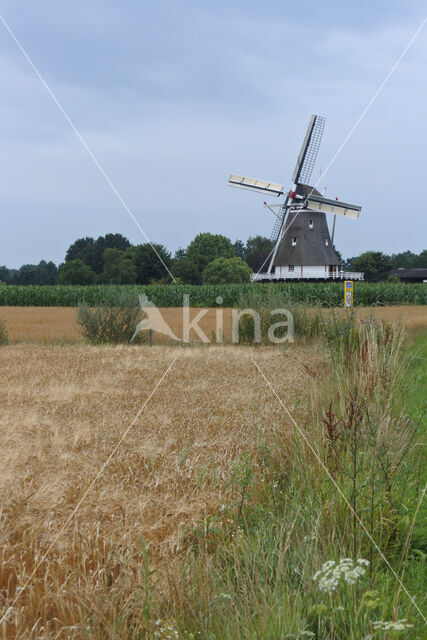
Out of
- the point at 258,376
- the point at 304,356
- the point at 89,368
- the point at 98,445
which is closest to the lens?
the point at 98,445

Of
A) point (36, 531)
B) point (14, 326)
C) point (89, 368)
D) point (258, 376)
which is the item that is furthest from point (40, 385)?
point (14, 326)

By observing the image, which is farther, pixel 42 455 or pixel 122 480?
pixel 42 455

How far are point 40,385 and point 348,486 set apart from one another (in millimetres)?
5775

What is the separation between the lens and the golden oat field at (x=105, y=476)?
8.25ft

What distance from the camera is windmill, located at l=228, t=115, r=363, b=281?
116 ft

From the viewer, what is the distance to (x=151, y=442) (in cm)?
477

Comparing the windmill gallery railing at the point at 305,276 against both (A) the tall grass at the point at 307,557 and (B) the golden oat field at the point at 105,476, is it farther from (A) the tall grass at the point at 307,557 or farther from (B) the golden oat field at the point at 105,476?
(A) the tall grass at the point at 307,557

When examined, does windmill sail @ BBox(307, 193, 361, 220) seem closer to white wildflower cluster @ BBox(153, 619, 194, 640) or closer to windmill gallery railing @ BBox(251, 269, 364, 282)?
windmill gallery railing @ BBox(251, 269, 364, 282)

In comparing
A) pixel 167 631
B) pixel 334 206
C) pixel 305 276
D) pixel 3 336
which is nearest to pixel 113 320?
pixel 3 336

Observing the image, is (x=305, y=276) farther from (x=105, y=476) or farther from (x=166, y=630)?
(x=166, y=630)

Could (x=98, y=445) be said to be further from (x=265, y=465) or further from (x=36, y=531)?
(x=36, y=531)

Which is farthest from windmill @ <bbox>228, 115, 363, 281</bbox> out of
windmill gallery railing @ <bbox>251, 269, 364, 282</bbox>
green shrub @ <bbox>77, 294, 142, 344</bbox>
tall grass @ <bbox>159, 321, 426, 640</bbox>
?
tall grass @ <bbox>159, 321, 426, 640</bbox>

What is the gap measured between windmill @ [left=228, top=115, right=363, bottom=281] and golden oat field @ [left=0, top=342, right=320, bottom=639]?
90.0 ft

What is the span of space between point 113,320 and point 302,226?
23.0m
